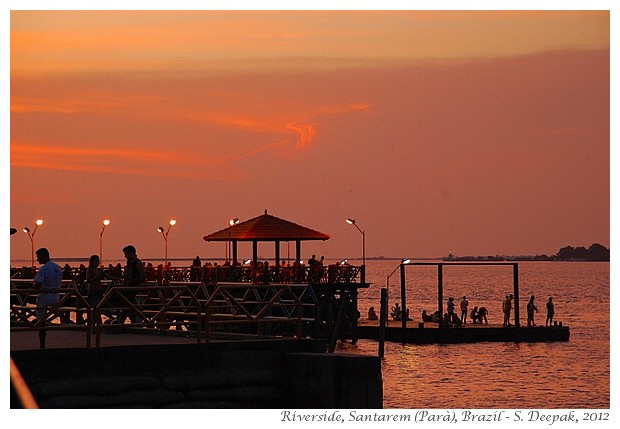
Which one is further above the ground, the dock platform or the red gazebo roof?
the red gazebo roof

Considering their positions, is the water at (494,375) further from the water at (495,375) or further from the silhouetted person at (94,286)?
the silhouetted person at (94,286)

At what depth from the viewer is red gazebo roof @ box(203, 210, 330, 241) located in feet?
177

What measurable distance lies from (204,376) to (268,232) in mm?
35135

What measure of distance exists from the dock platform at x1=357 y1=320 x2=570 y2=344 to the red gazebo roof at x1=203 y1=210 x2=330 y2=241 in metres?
6.97

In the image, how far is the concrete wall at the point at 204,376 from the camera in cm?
1800

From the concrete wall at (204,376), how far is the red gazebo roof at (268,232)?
1317 inches

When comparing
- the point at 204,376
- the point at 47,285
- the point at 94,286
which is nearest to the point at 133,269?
the point at 47,285
